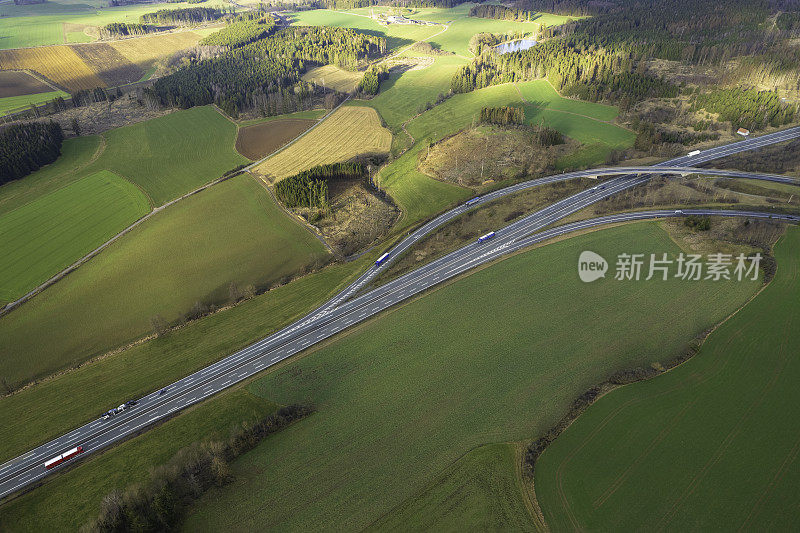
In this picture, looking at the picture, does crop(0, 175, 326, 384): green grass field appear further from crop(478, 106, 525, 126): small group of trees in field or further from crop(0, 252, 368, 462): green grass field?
crop(478, 106, 525, 126): small group of trees in field

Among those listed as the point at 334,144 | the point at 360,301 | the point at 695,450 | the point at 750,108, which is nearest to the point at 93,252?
the point at 360,301

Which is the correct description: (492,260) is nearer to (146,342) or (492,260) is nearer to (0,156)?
(146,342)

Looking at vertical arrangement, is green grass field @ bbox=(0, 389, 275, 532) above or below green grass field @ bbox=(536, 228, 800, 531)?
below

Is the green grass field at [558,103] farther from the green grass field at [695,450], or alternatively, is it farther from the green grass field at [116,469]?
the green grass field at [116,469]

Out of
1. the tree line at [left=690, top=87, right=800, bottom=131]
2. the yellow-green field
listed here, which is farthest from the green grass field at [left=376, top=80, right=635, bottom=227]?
the tree line at [left=690, top=87, right=800, bottom=131]

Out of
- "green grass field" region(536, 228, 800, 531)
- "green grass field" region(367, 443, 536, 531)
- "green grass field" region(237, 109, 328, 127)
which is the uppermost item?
"green grass field" region(237, 109, 328, 127)

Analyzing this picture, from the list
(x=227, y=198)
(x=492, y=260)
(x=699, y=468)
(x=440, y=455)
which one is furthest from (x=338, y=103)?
(x=699, y=468)
